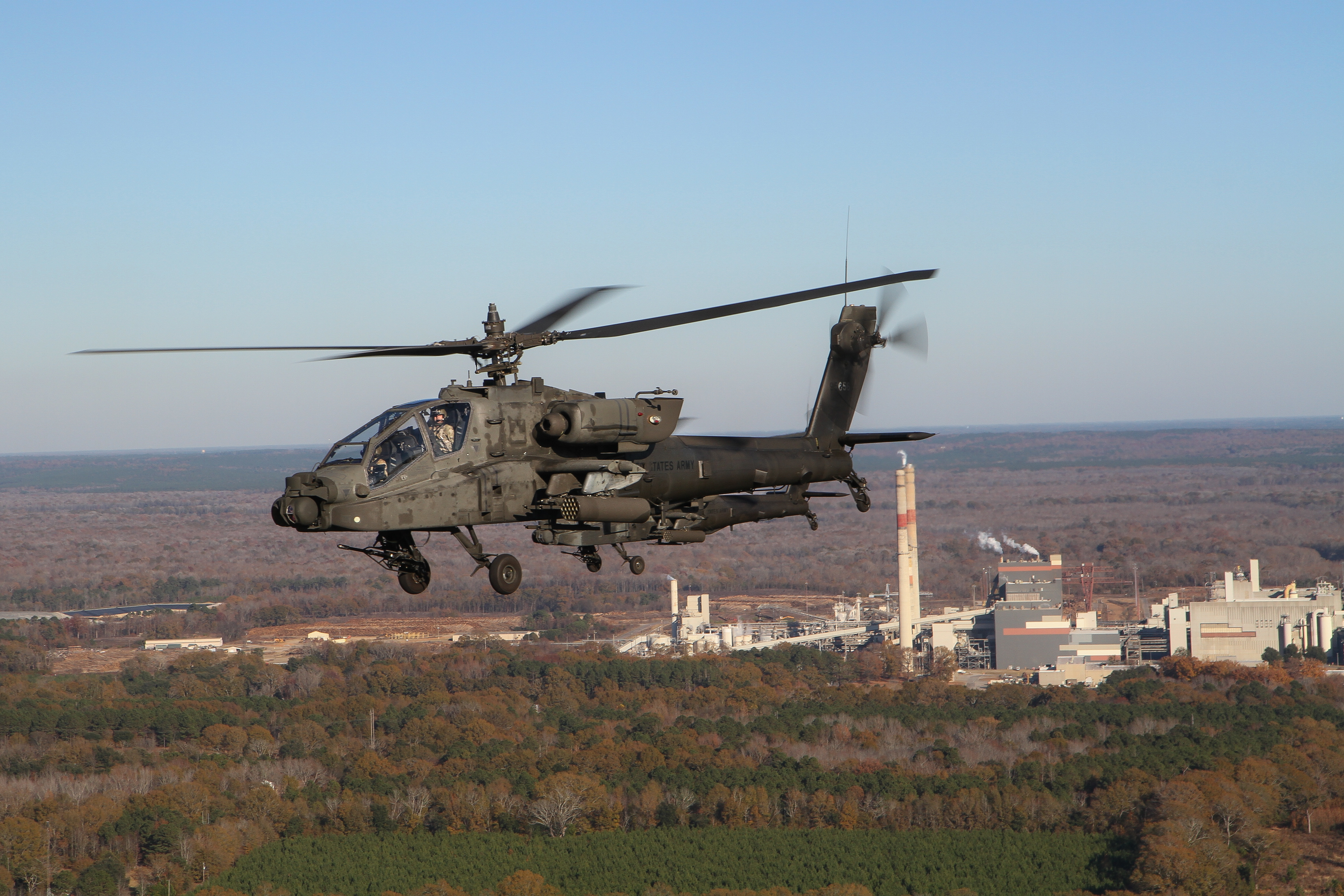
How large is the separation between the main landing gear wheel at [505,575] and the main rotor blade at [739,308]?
3686 mm

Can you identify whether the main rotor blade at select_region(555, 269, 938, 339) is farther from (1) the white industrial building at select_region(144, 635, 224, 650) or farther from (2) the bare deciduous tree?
(1) the white industrial building at select_region(144, 635, 224, 650)

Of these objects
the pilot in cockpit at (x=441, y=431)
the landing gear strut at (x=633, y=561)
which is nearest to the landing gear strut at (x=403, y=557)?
the pilot in cockpit at (x=441, y=431)

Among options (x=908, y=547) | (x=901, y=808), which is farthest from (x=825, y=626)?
(x=901, y=808)

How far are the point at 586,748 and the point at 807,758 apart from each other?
14342 mm

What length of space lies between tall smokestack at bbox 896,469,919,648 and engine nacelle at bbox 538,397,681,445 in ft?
385

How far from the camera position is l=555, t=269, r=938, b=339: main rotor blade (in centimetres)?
2212

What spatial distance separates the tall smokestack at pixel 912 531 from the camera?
146000 millimetres

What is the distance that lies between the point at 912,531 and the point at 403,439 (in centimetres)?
13105

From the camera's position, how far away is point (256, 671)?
12812cm

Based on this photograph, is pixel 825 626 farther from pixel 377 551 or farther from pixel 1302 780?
pixel 377 551

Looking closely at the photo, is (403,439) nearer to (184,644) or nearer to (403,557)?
(403,557)

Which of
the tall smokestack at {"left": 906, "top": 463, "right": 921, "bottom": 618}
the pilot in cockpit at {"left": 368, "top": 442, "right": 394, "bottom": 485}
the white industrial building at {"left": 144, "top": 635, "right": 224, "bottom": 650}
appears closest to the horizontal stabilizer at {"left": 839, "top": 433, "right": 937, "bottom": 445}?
the pilot in cockpit at {"left": 368, "top": 442, "right": 394, "bottom": 485}

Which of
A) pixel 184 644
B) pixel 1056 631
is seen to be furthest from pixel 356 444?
pixel 184 644

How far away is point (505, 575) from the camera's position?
23938 millimetres
